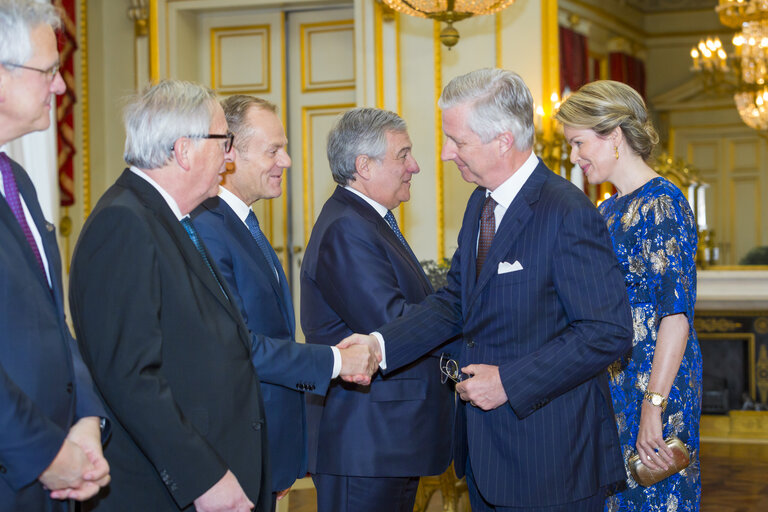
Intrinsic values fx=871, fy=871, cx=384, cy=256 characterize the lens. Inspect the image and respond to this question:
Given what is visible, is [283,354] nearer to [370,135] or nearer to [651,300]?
[370,135]

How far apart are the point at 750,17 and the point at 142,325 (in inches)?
249

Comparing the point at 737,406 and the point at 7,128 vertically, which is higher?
the point at 7,128

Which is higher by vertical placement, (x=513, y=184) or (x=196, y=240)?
(x=513, y=184)

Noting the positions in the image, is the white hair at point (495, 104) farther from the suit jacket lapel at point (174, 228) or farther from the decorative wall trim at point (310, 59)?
the decorative wall trim at point (310, 59)

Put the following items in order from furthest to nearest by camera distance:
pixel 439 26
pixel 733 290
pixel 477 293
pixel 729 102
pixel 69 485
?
1. pixel 729 102
2. pixel 733 290
3. pixel 439 26
4. pixel 477 293
5. pixel 69 485

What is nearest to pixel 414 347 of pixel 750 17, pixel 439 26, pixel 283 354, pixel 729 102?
pixel 283 354

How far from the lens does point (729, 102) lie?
10.5 m

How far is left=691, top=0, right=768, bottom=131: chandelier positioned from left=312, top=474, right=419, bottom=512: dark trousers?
5425 mm

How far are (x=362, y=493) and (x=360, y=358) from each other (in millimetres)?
444

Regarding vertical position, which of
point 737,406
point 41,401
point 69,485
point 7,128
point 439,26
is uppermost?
point 439,26

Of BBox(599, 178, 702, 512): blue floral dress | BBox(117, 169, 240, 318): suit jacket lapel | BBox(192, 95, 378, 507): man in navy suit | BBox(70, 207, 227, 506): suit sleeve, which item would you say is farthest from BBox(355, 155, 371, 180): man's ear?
BBox(70, 207, 227, 506): suit sleeve

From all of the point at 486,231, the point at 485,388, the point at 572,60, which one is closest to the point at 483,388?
the point at 485,388

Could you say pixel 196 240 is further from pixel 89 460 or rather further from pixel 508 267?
pixel 508 267

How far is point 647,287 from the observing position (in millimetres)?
2490
